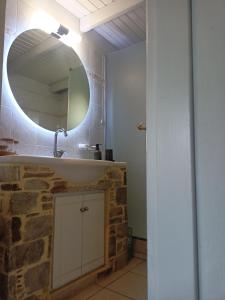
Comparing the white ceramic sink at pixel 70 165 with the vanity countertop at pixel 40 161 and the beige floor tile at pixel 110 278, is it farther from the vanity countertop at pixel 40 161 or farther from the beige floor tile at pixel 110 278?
the beige floor tile at pixel 110 278

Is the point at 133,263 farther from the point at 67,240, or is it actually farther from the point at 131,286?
the point at 67,240

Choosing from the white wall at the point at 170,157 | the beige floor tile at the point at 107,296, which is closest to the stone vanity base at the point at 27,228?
the beige floor tile at the point at 107,296

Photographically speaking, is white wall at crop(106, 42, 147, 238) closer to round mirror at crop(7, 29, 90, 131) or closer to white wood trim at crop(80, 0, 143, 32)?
round mirror at crop(7, 29, 90, 131)

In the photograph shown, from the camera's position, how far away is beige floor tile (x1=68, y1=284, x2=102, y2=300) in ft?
5.12

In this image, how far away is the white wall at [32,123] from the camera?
5.57 ft

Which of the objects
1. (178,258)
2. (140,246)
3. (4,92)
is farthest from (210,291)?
(140,246)

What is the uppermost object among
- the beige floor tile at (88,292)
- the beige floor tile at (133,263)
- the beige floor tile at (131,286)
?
the beige floor tile at (88,292)

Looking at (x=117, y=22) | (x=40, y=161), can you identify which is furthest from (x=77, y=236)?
(x=117, y=22)

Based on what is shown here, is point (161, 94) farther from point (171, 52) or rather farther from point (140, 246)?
point (140, 246)

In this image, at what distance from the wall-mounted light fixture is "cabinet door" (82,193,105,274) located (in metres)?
1.44

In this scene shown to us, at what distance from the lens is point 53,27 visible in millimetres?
2033

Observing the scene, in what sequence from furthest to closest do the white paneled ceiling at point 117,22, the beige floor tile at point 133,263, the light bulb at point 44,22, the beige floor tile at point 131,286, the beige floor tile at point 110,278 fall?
the white paneled ceiling at point 117,22 → the beige floor tile at point 133,263 → the light bulb at point 44,22 → the beige floor tile at point 110,278 → the beige floor tile at point 131,286

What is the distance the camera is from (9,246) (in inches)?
48.1

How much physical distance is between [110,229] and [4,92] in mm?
1343
